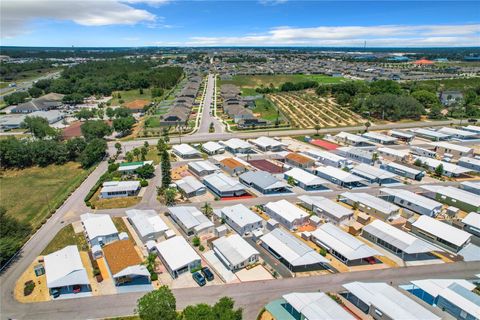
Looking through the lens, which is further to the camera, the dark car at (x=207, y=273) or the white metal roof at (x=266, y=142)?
the white metal roof at (x=266, y=142)

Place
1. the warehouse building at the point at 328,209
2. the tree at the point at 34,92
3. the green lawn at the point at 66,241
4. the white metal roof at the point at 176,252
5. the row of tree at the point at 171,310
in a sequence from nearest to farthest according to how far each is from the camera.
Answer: the row of tree at the point at 171,310 < the white metal roof at the point at 176,252 < the green lawn at the point at 66,241 < the warehouse building at the point at 328,209 < the tree at the point at 34,92

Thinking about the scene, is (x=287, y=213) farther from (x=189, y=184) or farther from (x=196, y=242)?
(x=189, y=184)

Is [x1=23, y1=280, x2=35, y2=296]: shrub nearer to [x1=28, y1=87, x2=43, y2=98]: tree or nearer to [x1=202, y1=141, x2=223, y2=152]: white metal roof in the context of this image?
[x1=202, y1=141, x2=223, y2=152]: white metal roof

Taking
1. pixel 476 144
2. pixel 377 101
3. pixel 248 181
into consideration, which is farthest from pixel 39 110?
pixel 476 144

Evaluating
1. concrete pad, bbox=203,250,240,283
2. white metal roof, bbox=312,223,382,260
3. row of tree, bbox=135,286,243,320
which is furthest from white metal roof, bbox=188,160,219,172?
row of tree, bbox=135,286,243,320

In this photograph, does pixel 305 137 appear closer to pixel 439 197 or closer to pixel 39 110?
pixel 439 197

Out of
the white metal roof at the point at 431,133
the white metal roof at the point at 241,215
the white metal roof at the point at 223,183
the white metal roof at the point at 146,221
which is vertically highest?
the white metal roof at the point at 431,133

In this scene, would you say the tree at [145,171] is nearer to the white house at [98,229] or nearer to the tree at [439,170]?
the white house at [98,229]

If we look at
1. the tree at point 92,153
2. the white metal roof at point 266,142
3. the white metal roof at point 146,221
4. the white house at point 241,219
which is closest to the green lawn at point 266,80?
the white metal roof at point 266,142
